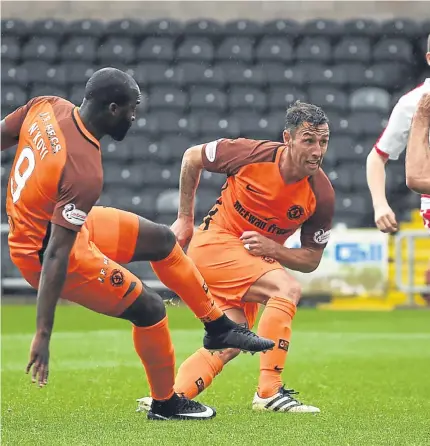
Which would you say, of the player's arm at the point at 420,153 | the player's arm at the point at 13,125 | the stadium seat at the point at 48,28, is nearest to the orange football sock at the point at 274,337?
the player's arm at the point at 420,153

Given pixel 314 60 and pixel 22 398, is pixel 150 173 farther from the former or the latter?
pixel 22 398

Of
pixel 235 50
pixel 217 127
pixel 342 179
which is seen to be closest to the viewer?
pixel 342 179

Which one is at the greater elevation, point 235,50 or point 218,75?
point 235,50

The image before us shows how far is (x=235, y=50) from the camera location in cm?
2105

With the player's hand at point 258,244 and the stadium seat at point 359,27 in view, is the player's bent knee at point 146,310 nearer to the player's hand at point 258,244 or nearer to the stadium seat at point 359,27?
the player's hand at point 258,244

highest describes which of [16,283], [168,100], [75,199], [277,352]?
[168,100]

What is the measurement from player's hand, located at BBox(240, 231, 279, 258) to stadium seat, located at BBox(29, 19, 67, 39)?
15242 millimetres

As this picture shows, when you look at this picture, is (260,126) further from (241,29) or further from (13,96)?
(13,96)

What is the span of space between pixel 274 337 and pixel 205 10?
16.1 m

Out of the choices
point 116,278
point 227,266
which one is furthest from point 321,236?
point 116,278

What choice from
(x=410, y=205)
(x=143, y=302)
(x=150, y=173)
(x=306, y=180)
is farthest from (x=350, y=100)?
(x=143, y=302)

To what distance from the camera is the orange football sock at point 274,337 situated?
257 inches

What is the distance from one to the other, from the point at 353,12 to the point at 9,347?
12.9 m

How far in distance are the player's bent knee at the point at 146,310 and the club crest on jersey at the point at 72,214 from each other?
2.56 feet
